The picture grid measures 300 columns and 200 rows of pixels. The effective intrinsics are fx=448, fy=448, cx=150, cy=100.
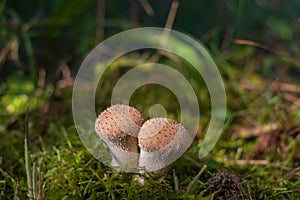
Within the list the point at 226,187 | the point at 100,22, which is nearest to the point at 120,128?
the point at 226,187

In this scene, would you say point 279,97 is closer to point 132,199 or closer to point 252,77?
point 252,77

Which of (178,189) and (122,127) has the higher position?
(122,127)

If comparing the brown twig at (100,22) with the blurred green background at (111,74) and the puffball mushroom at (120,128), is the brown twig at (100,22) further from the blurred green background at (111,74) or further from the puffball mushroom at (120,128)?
the puffball mushroom at (120,128)

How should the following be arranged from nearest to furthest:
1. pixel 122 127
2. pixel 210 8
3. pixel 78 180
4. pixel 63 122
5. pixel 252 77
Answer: pixel 122 127 → pixel 78 180 → pixel 63 122 → pixel 252 77 → pixel 210 8

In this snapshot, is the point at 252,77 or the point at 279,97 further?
the point at 252,77

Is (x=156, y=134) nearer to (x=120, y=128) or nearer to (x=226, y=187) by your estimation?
(x=120, y=128)

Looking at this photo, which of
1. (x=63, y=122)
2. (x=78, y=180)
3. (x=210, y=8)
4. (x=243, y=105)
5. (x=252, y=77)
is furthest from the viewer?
(x=210, y=8)

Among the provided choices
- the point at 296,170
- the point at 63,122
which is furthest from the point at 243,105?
the point at 63,122
